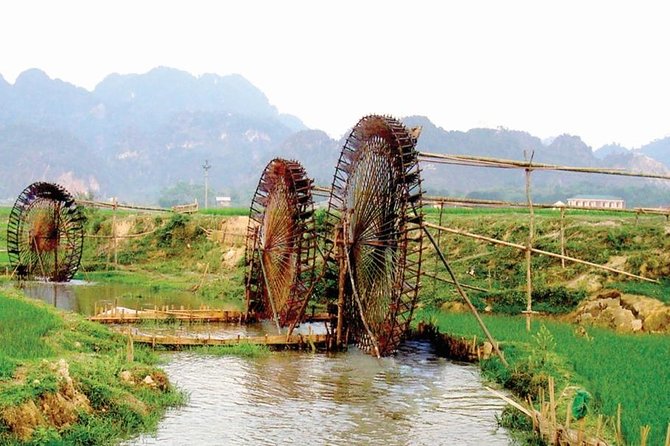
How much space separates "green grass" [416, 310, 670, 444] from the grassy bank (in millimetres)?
7417

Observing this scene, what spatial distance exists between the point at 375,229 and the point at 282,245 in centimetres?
485

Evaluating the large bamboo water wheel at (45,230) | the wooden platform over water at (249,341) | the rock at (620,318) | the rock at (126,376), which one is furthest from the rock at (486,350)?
the large bamboo water wheel at (45,230)

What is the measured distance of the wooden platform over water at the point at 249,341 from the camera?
64.9ft

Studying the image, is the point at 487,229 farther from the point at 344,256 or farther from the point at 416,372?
the point at 416,372

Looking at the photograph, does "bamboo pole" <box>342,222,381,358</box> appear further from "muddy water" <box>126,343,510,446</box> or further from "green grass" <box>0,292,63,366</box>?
"green grass" <box>0,292,63,366</box>

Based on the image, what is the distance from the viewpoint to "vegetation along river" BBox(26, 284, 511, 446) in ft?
43.1

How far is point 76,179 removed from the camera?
170750 mm

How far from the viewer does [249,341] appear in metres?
20.4

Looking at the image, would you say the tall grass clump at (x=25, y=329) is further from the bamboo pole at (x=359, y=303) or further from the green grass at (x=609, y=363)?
the green grass at (x=609, y=363)

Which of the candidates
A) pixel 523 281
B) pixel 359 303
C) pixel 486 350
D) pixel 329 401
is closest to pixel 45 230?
pixel 359 303

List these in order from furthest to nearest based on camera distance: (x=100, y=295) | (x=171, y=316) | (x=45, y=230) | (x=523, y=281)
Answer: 1. (x=45, y=230)
2. (x=100, y=295)
3. (x=523, y=281)
4. (x=171, y=316)

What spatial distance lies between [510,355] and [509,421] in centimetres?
391

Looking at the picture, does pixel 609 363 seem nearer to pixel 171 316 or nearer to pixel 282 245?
pixel 282 245

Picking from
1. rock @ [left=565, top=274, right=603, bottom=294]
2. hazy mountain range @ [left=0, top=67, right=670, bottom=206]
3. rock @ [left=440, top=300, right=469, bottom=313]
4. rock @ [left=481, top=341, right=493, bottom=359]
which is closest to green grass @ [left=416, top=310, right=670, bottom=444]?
rock @ [left=481, top=341, right=493, bottom=359]
